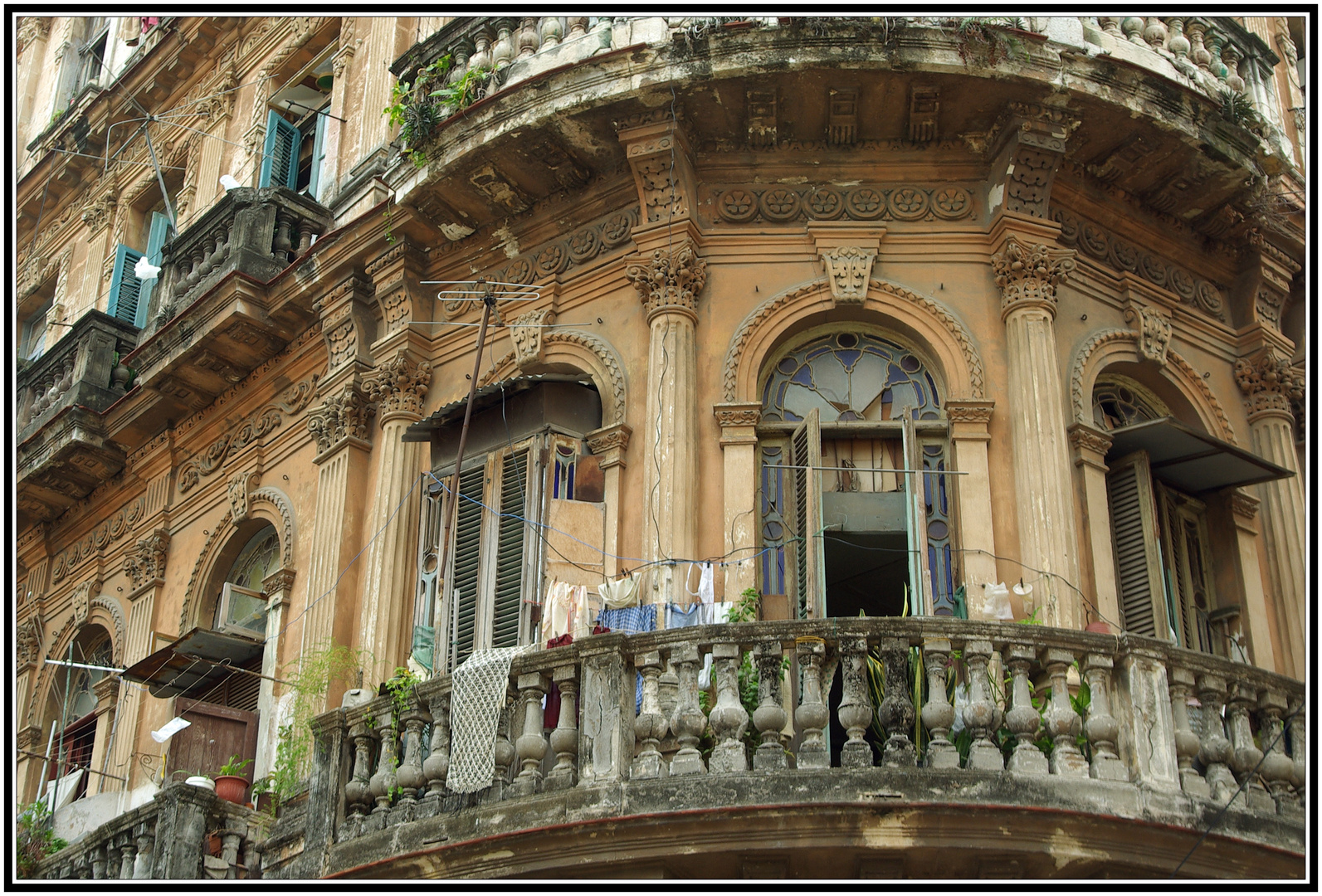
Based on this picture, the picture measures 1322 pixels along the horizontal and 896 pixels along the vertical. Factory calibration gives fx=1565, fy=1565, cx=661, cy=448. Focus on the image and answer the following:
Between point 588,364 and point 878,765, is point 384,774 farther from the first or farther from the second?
point 588,364

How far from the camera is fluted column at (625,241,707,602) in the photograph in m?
9.59

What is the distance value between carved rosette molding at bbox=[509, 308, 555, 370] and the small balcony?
515 centimetres

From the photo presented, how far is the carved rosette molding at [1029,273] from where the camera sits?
10273 millimetres

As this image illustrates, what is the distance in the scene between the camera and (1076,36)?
10.7m

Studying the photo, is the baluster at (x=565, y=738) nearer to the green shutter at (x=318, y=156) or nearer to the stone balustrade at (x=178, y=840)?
the stone balustrade at (x=178, y=840)

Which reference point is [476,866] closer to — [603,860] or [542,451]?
[603,860]

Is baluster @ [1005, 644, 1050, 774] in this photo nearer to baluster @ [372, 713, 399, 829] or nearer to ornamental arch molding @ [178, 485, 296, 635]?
baluster @ [372, 713, 399, 829]

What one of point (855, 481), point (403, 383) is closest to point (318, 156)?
point (403, 383)

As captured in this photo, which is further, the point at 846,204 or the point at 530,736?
the point at 846,204

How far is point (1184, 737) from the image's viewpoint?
780 cm

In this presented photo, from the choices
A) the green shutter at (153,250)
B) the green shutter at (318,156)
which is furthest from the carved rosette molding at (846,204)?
the green shutter at (153,250)

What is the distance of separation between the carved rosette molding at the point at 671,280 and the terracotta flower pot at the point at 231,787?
447 centimetres

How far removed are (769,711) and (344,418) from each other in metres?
5.39

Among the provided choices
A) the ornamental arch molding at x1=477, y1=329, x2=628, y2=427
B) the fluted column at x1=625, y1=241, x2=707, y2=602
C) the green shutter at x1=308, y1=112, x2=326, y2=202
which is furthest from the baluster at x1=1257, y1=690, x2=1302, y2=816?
the green shutter at x1=308, y1=112, x2=326, y2=202
